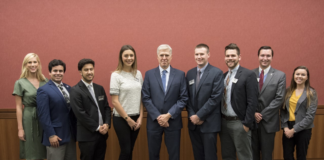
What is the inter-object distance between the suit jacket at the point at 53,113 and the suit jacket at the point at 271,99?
233 cm

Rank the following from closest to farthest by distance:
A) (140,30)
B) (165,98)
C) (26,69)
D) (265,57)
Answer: (165,98), (26,69), (265,57), (140,30)

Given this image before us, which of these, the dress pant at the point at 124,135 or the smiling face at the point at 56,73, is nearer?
the smiling face at the point at 56,73

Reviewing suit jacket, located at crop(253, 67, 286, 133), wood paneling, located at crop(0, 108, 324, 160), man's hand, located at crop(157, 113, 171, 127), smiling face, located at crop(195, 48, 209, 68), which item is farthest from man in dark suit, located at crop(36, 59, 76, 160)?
suit jacket, located at crop(253, 67, 286, 133)

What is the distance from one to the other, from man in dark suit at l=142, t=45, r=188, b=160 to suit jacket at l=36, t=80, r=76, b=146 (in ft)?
2.95

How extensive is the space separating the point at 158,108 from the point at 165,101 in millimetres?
117

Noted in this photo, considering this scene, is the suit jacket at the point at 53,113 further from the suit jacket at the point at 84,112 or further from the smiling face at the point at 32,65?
the smiling face at the point at 32,65

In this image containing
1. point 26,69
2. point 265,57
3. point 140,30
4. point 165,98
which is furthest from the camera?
point 140,30

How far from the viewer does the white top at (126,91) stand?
239 cm

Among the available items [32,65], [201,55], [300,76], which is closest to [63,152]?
[32,65]

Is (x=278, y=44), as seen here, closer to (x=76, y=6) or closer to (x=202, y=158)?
(x=202, y=158)

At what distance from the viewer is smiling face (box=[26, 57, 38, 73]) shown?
2484 millimetres

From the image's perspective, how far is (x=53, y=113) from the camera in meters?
2.23

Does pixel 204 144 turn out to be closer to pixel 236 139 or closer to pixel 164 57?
pixel 236 139

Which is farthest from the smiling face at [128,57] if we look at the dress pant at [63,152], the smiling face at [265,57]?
the smiling face at [265,57]
